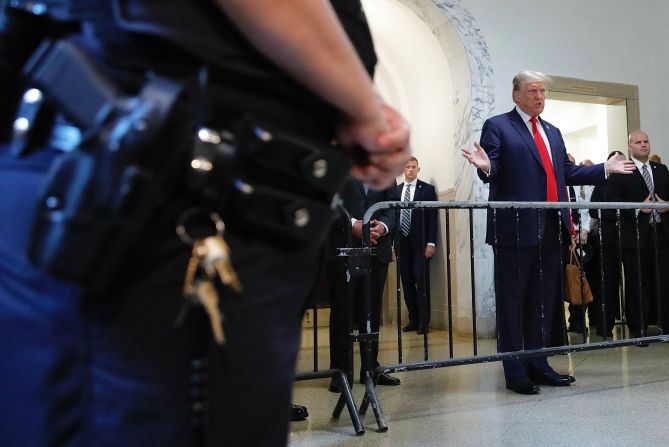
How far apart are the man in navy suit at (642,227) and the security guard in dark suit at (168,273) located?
16.4ft

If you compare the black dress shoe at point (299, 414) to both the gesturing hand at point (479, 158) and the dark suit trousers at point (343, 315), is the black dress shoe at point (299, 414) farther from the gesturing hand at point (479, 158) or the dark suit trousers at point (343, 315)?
the gesturing hand at point (479, 158)

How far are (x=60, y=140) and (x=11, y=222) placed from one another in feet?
0.28

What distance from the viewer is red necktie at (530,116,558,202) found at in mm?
3475

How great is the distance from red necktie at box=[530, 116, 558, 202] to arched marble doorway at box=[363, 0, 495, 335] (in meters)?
2.02

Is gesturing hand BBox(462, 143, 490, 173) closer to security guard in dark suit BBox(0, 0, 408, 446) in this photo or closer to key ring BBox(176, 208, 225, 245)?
security guard in dark suit BBox(0, 0, 408, 446)

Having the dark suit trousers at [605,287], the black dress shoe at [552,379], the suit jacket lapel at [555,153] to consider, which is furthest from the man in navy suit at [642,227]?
the black dress shoe at [552,379]

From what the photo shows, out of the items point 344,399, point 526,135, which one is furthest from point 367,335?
point 526,135

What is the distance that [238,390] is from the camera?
58 cm

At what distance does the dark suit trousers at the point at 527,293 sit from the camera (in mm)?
3305

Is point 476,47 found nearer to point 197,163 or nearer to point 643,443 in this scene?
point 643,443

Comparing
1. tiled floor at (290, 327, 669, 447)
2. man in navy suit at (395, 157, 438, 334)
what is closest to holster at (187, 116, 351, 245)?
tiled floor at (290, 327, 669, 447)

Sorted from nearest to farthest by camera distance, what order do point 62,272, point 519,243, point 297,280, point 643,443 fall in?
point 62,272, point 297,280, point 643,443, point 519,243

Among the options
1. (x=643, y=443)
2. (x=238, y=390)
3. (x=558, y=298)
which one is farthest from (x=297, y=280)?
(x=558, y=298)

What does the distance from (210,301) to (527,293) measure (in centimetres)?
311
